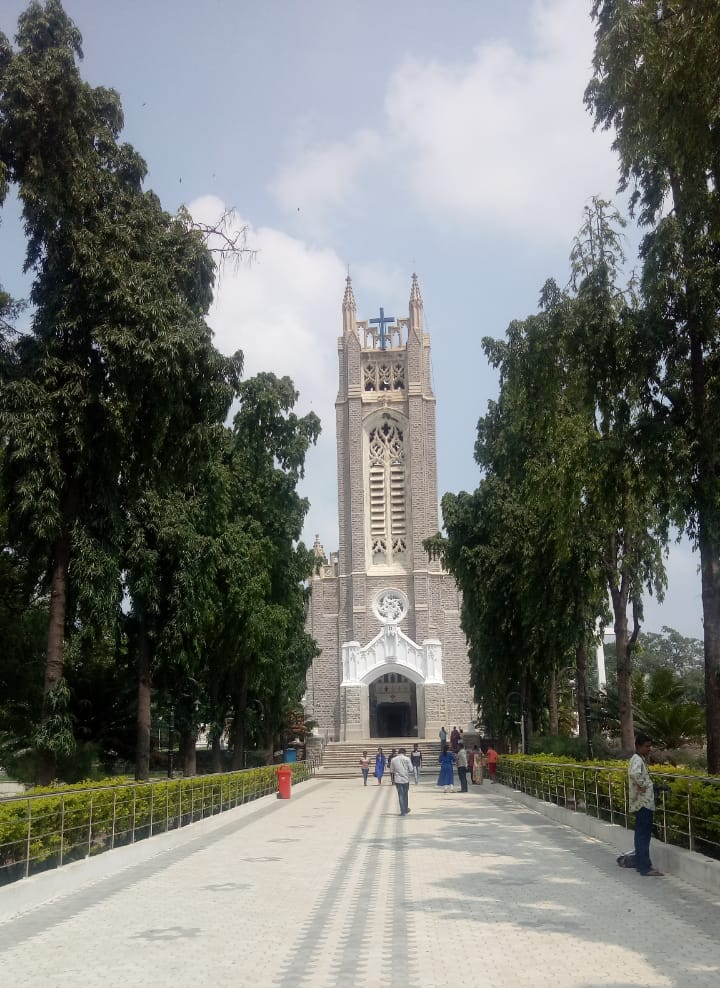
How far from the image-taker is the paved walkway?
5.62 metres

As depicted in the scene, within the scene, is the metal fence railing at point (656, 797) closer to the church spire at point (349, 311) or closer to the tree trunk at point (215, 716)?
the tree trunk at point (215, 716)

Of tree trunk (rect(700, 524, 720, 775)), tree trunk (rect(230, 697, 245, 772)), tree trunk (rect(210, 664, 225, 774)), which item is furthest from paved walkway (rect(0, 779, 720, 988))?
tree trunk (rect(230, 697, 245, 772))

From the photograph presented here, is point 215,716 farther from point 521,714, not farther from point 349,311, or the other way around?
point 349,311

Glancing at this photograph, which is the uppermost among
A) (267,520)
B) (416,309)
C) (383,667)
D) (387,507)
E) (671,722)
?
(416,309)

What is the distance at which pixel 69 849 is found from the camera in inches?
392

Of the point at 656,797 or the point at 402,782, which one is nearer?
the point at 656,797

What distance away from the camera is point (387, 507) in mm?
51250

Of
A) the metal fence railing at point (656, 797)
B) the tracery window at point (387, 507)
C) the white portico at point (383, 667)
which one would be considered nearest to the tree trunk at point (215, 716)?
the metal fence railing at point (656, 797)

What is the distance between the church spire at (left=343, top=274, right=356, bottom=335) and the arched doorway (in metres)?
19.2

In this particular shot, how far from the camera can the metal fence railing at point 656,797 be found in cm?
881

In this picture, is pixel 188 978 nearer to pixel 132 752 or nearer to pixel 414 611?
pixel 132 752

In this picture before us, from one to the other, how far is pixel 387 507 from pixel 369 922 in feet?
145

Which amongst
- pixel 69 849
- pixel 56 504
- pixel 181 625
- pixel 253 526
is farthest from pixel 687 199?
pixel 253 526

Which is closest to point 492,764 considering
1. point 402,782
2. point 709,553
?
point 402,782
